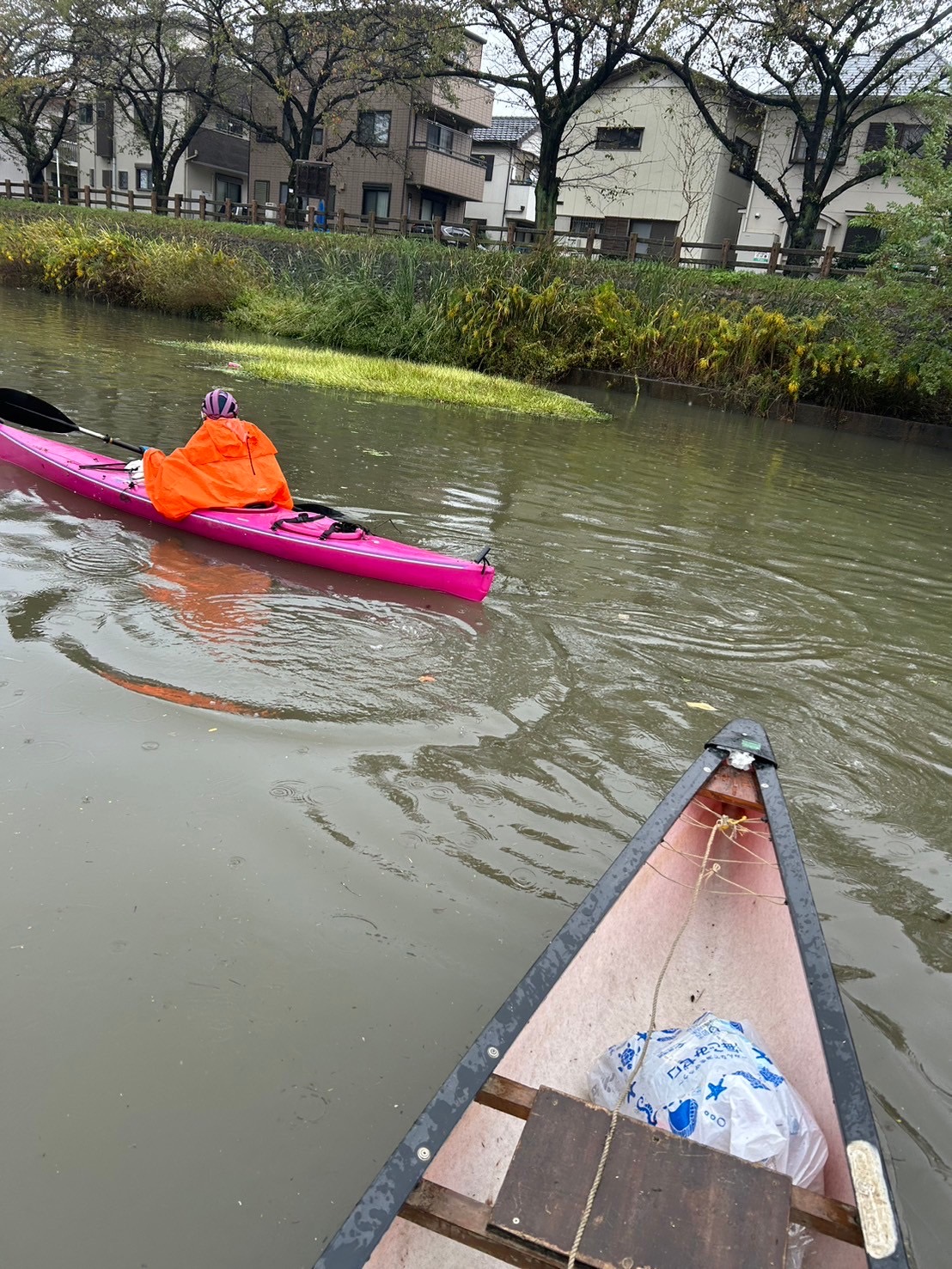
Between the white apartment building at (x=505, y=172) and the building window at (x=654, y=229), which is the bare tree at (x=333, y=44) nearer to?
the building window at (x=654, y=229)

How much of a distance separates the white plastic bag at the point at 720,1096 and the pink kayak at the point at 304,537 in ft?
11.6

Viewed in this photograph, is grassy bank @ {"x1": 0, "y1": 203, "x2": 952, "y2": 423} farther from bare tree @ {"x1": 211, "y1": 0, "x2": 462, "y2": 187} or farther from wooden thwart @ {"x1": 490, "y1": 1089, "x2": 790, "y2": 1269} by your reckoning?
wooden thwart @ {"x1": 490, "y1": 1089, "x2": 790, "y2": 1269}

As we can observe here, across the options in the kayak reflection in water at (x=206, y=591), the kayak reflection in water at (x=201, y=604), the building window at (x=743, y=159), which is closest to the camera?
the kayak reflection in water at (x=201, y=604)

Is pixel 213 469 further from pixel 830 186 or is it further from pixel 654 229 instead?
pixel 654 229

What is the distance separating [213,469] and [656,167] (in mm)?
29855

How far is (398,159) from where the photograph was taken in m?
35.2

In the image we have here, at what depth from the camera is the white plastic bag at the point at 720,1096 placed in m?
1.94

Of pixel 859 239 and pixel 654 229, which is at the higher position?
pixel 654 229

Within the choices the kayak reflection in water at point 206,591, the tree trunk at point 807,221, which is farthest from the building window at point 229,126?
the kayak reflection in water at point 206,591

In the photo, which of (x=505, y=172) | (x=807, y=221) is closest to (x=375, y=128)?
(x=505, y=172)

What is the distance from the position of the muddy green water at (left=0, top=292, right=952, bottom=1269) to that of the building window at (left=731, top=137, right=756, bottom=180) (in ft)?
66.9

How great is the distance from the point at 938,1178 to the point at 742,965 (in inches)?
27.2

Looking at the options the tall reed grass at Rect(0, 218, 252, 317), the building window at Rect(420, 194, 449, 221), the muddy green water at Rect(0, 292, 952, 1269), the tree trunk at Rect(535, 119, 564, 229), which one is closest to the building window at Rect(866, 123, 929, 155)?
the tree trunk at Rect(535, 119, 564, 229)

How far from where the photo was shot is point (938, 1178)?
216cm
